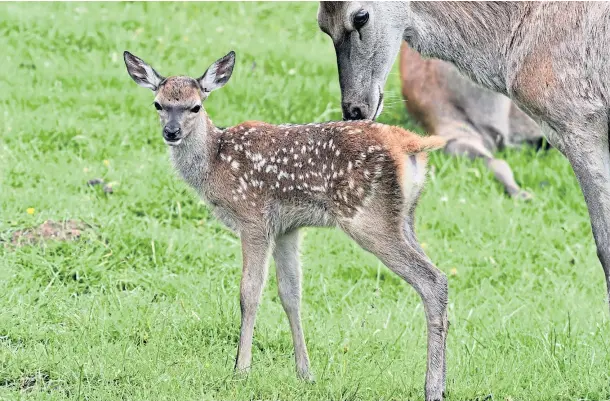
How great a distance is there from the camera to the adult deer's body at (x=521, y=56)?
5453 millimetres

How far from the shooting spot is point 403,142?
5.20 meters

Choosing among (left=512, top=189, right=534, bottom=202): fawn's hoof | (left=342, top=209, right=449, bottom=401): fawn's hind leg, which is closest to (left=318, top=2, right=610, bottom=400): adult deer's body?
(left=342, top=209, right=449, bottom=401): fawn's hind leg

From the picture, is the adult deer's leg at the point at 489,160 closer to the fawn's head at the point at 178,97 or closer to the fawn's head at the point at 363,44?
the fawn's head at the point at 363,44

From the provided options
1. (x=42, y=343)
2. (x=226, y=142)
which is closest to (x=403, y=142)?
(x=226, y=142)

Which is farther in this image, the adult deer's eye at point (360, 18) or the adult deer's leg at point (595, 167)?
the adult deer's eye at point (360, 18)

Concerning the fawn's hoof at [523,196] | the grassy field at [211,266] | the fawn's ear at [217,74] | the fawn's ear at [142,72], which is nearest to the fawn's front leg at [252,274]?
the grassy field at [211,266]

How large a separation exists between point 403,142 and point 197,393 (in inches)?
58.5

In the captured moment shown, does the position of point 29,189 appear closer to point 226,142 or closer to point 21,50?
point 226,142

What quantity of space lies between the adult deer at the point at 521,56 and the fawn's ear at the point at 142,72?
0.98 meters

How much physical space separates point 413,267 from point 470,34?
4.87 ft

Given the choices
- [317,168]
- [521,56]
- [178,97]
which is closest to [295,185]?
[317,168]

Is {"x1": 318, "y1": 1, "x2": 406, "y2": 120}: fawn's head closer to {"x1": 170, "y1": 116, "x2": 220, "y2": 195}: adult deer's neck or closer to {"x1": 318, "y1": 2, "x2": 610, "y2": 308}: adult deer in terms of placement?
{"x1": 318, "y1": 2, "x2": 610, "y2": 308}: adult deer

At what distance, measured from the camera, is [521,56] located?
5711mm

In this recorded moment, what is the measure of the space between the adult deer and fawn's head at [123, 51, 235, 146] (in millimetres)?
719
